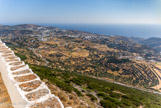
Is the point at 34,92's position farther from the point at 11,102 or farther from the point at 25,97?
the point at 11,102

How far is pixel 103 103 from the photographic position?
11.6m

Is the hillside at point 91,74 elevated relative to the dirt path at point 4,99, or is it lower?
lower

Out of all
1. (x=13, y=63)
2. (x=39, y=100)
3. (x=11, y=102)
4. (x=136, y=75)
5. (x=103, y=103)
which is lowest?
(x=136, y=75)

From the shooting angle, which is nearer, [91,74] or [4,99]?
[4,99]

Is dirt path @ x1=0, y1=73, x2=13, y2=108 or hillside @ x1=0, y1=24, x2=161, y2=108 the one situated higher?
dirt path @ x1=0, y1=73, x2=13, y2=108

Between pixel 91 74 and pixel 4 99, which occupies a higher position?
pixel 4 99

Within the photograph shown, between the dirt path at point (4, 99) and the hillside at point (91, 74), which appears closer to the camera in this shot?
the dirt path at point (4, 99)

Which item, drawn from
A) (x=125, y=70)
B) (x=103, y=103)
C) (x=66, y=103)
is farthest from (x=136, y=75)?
(x=66, y=103)

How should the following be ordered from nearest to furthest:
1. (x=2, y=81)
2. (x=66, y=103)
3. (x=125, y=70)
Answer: (x=66, y=103) → (x=2, y=81) → (x=125, y=70)

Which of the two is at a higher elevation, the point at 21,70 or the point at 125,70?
the point at 21,70

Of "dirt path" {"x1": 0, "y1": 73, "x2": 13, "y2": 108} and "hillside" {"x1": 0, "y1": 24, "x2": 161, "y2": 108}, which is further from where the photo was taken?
"hillside" {"x1": 0, "y1": 24, "x2": 161, "y2": 108}

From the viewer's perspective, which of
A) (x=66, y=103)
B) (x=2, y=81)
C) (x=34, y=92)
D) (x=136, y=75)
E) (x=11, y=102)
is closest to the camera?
(x=34, y=92)

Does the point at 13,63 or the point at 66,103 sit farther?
the point at 13,63

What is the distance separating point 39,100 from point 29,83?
2.14 meters
